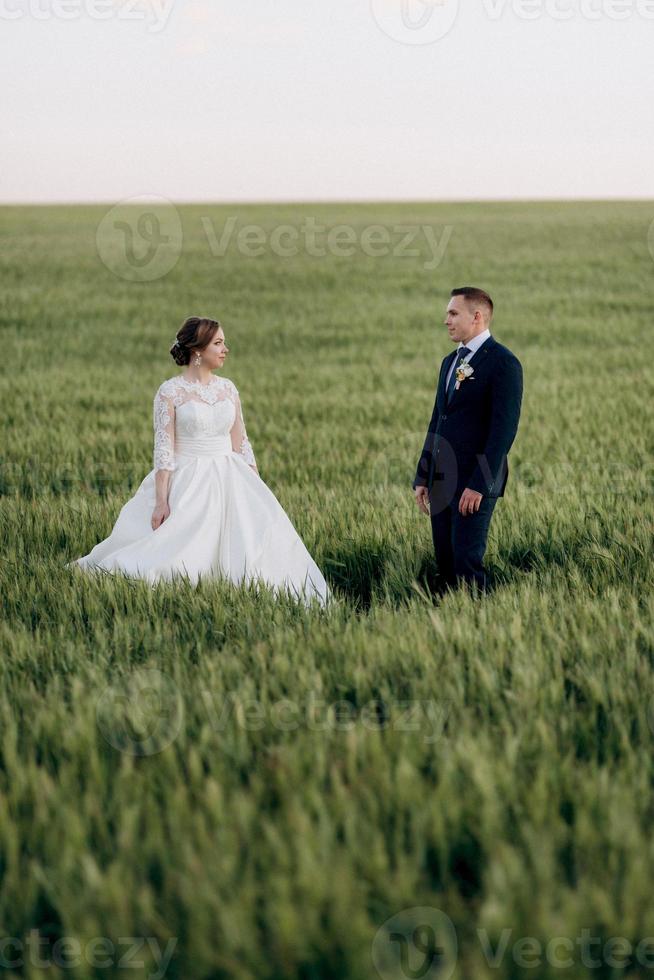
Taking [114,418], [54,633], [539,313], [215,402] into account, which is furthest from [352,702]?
[539,313]

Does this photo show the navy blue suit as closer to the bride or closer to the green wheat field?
the green wheat field

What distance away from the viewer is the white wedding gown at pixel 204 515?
597 centimetres

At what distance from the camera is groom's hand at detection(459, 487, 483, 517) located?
17.8 ft

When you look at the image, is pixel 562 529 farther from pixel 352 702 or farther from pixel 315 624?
pixel 352 702

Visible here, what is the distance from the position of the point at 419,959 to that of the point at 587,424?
9.26 m
